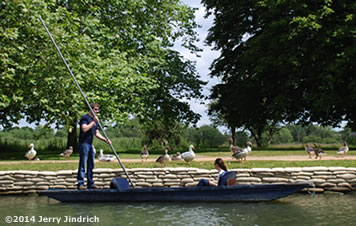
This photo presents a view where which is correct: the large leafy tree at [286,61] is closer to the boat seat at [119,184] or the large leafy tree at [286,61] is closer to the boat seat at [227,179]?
the boat seat at [227,179]

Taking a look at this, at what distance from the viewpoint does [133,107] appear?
92.6 ft

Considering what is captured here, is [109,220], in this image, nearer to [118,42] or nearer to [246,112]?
[118,42]

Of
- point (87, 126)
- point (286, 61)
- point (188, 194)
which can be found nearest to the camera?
point (87, 126)

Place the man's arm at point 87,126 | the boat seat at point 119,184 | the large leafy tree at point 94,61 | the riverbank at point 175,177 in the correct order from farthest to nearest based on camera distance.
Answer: the large leafy tree at point 94,61 → the riverbank at point 175,177 → the boat seat at point 119,184 → the man's arm at point 87,126

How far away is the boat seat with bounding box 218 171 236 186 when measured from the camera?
12.1 meters

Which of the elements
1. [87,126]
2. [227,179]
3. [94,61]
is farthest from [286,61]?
[87,126]

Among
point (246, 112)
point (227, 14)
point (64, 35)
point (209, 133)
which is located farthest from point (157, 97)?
Result: point (209, 133)

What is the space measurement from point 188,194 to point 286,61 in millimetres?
18416

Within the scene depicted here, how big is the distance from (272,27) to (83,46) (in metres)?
13.4

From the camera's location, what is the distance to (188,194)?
12492 millimetres

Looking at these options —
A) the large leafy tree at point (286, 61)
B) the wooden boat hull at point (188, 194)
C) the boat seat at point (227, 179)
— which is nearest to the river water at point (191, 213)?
the wooden boat hull at point (188, 194)

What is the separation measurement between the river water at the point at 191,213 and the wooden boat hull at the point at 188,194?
16cm

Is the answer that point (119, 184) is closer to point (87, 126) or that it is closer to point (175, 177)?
point (87, 126)

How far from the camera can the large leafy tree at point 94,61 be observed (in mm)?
20109
